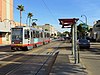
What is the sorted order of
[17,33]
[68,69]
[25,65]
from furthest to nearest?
[17,33] < [25,65] < [68,69]

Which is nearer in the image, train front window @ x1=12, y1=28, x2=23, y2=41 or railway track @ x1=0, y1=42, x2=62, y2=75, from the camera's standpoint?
railway track @ x1=0, y1=42, x2=62, y2=75

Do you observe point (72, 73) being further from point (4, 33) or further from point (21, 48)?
point (4, 33)

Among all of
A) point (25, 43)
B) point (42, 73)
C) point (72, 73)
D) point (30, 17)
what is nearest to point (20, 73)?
point (42, 73)

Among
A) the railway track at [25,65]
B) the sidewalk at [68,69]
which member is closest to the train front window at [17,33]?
the railway track at [25,65]

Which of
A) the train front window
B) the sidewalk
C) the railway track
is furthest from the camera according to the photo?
the train front window

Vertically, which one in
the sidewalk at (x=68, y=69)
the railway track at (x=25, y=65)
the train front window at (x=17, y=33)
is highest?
the train front window at (x=17, y=33)

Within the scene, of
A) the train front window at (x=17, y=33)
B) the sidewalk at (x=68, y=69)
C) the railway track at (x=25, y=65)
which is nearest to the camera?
the sidewalk at (x=68, y=69)

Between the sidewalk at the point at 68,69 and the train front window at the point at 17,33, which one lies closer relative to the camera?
the sidewalk at the point at 68,69

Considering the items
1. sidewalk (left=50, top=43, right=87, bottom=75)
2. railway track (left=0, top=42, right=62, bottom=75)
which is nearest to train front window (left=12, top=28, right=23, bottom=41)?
railway track (left=0, top=42, right=62, bottom=75)

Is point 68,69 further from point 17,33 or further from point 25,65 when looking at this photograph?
point 17,33

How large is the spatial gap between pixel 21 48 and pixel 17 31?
219 centimetres

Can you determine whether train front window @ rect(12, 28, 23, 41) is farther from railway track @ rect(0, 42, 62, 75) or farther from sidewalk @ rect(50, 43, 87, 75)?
sidewalk @ rect(50, 43, 87, 75)

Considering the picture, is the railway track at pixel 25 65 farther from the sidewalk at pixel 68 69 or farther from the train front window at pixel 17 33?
the train front window at pixel 17 33

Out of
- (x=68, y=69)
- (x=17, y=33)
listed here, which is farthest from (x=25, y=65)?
(x=17, y=33)
